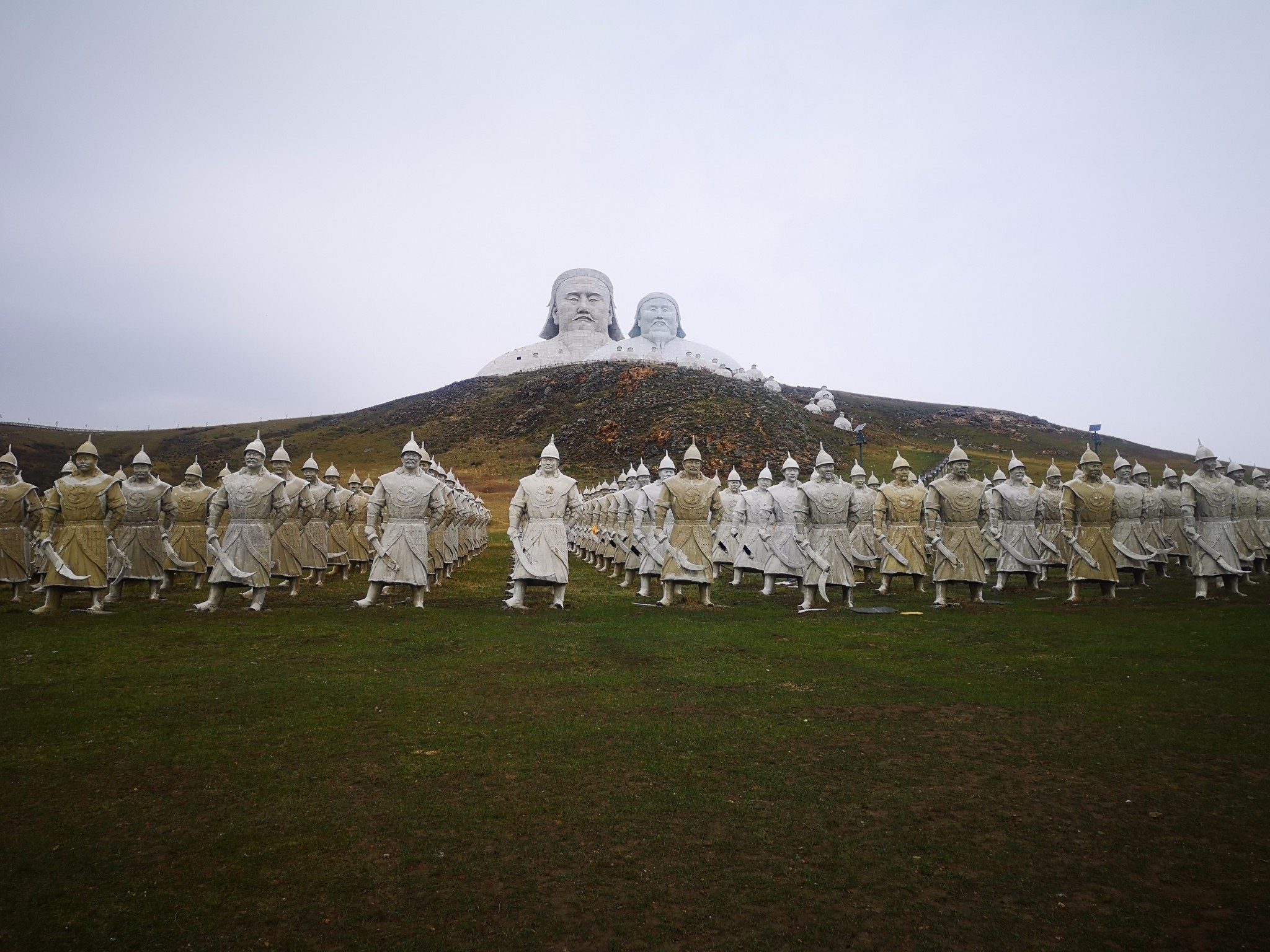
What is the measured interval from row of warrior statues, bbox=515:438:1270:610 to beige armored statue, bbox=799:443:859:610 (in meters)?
0.02

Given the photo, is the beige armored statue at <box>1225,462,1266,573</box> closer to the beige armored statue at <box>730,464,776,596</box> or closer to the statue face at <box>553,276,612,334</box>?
the beige armored statue at <box>730,464,776,596</box>

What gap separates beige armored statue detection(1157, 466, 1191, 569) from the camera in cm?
1967

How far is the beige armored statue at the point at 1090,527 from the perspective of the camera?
Result: 47.4ft

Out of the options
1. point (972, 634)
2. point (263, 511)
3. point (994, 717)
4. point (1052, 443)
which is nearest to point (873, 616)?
point (972, 634)

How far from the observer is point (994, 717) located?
6840 millimetres

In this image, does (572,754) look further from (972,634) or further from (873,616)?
(873,616)

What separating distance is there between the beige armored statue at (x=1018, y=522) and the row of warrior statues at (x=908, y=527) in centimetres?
3

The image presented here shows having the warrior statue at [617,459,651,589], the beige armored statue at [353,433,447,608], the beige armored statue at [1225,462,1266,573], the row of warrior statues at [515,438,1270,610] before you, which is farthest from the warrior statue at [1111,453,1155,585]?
the beige armored statue at [353,433,447,608]

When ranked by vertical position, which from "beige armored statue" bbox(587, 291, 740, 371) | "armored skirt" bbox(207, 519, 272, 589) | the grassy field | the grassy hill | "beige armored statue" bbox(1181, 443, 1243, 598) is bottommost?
the grassy field

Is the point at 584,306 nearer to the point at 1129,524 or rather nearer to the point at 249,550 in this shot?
the point at 1129,524

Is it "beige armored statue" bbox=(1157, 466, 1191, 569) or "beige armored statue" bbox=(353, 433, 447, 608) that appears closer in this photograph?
"beige armored statue" bbox=(353, 433, 447, 608)

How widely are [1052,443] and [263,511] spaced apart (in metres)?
86.5

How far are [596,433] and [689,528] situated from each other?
58227 mm

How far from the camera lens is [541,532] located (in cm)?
1391
